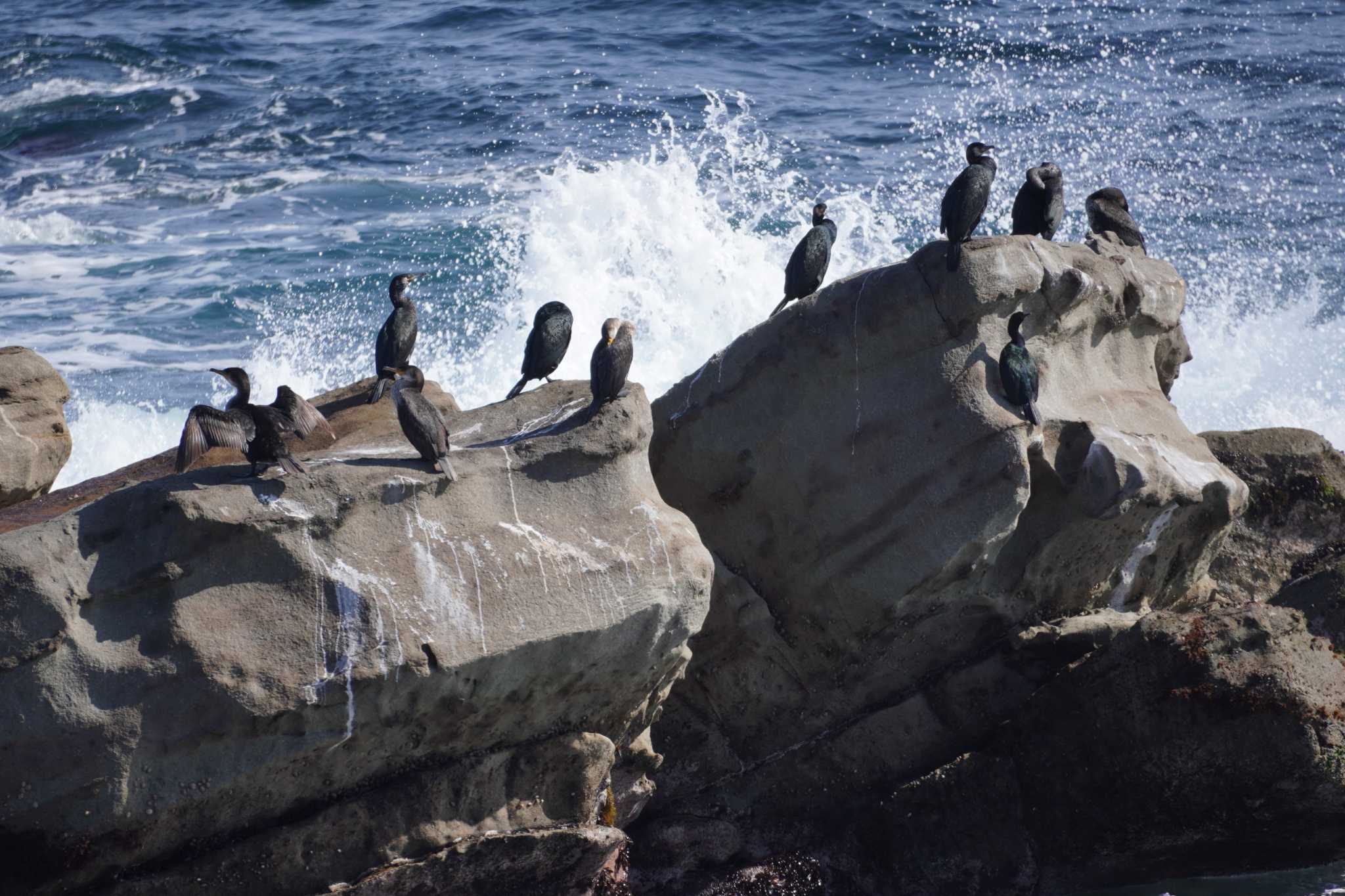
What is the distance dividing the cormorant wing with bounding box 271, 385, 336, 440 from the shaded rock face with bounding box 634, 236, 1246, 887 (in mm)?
1973

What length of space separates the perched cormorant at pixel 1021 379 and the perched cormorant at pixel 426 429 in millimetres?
2758

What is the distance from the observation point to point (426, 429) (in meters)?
5.59

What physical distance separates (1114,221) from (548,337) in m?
3.89

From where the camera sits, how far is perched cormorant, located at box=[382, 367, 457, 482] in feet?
18.3

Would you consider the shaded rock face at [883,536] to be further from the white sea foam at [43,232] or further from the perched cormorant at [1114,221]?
the white sea foam at [43,232]

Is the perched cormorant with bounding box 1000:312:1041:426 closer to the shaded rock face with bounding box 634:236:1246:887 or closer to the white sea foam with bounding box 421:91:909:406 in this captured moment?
the shaded rock face with bounding box 634:236:1246:887

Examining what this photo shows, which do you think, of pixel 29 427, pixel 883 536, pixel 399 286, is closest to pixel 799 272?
pixel 883 536

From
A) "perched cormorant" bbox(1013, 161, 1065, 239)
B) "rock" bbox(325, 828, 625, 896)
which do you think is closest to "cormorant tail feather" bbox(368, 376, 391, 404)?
"rock" bbox(325, 828, 625, 896)

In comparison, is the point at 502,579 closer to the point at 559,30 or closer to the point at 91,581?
the point at 91,581

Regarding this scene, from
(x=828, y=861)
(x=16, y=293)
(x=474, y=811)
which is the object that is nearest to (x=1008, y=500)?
(x=828, y=861)

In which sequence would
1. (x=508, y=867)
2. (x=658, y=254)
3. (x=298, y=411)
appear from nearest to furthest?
(x=508, y=867), (x=298, y=411), (x=658, y=254)

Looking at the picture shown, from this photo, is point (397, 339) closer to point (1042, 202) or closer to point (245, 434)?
point (245, 434)

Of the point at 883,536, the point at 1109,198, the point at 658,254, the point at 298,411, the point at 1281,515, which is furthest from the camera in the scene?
the point at 658,254

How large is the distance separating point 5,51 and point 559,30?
332 inches
